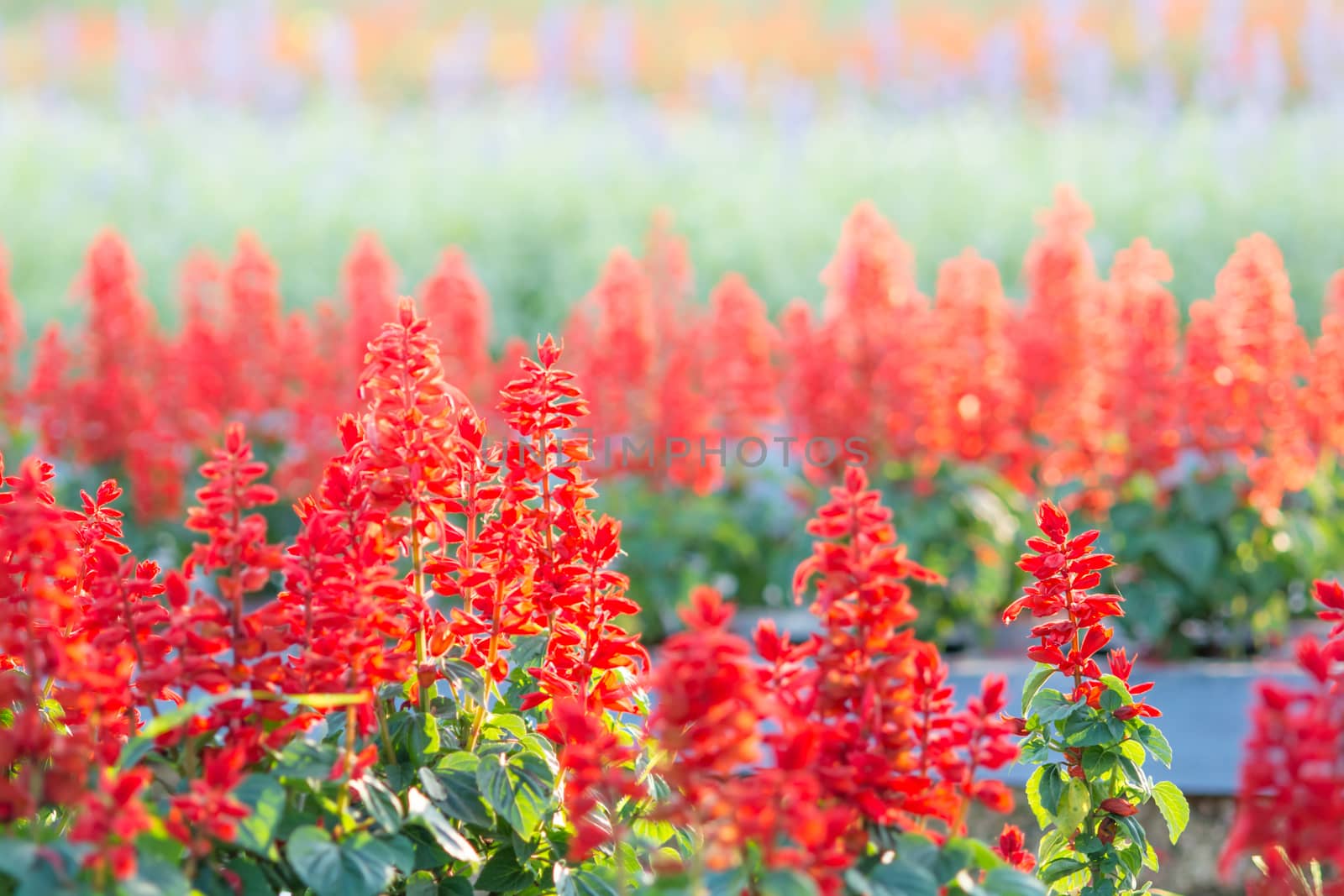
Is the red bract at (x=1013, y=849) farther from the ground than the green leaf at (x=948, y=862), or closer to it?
closer to it

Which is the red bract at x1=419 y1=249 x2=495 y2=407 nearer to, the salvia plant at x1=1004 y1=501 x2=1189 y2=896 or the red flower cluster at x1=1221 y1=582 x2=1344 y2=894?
the salvia plant at x1=1004 y1=501 x2=1189 y2=896

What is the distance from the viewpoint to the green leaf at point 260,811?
1.52 meters

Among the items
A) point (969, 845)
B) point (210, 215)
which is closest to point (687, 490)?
point (969, 845)

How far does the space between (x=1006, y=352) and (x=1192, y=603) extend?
A: 4.43 feet

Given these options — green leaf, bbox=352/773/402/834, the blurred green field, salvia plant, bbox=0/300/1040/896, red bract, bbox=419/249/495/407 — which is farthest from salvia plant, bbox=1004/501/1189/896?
the blurred green field

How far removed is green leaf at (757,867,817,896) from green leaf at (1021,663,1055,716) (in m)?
0.72

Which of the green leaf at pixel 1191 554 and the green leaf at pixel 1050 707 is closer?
the green leaf at pixel 1050 707

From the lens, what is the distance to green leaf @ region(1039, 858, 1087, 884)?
1983mm

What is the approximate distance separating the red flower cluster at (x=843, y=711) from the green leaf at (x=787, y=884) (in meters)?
0.06

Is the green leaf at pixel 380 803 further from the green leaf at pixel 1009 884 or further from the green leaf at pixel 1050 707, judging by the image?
the green leaf at pixel 1050 707

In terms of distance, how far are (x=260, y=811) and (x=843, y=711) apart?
2.25 ft

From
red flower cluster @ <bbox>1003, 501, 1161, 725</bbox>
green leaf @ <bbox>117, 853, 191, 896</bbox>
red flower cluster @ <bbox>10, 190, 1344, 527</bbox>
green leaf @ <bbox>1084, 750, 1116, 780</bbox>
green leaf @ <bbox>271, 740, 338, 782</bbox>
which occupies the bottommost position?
green leaf @ <bbox>117, 853, 191, 896</bbox>

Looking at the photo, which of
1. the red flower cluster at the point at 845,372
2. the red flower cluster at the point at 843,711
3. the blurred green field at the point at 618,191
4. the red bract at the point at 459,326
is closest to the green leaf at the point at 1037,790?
the red flower cluster at the point at 843,711

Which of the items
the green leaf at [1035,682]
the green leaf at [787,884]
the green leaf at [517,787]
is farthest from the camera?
the green leaf at [1035,682]
